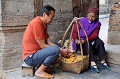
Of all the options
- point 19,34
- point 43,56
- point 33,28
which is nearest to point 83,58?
point 43,56

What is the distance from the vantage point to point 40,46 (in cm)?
402

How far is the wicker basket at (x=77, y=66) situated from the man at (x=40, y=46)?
1.09 ft

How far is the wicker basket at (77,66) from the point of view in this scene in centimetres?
416

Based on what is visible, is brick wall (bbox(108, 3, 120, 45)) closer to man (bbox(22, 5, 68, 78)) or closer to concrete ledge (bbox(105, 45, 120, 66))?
concrete ledge (bbox(105, 45, 120, 66))

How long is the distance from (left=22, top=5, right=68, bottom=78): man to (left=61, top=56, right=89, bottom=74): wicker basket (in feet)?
1.09

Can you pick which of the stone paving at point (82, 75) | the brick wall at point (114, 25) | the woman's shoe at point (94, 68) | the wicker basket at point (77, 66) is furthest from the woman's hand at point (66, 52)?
the brick wall at point (114, 25)

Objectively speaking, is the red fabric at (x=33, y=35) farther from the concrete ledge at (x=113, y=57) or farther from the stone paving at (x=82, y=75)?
the concrete ledge at (x=113, y=57)

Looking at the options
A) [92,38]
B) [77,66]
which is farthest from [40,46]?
[92,38]

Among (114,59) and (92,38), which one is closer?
(92,38)

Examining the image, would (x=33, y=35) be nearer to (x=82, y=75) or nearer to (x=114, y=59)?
(x=82, y=75)

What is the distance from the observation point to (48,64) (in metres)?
4.00

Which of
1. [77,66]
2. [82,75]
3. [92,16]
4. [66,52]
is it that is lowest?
[82,75]

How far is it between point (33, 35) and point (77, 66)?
2.86 ft

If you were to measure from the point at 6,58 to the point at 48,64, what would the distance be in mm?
966
